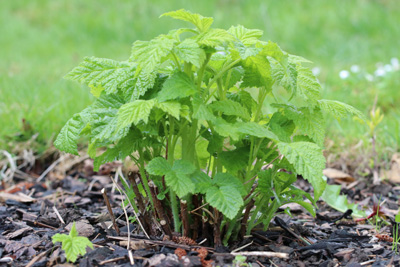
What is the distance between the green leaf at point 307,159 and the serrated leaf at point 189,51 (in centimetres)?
40

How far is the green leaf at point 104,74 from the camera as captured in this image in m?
1.59

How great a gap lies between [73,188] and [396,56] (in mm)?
4649

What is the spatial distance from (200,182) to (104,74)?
0.53m

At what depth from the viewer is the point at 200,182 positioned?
5.16ft

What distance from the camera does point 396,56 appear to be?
5.76 meters

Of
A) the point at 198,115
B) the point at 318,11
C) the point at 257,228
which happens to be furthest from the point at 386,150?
the point at 318,11

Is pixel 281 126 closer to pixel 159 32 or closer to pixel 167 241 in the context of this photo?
pixel 167 241

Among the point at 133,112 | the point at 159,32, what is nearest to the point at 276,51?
the point at 133,112

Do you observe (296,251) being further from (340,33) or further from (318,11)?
(318,11)

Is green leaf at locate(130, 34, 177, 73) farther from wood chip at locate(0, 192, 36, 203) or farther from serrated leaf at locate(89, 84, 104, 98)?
wood chip at locate(0, 192, 36, 203)

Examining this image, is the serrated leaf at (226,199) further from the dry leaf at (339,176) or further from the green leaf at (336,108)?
the dry leaf at (339,176)

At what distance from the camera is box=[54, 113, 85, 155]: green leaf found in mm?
1608

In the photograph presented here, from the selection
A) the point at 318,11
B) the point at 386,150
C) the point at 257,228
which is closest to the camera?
the point at 257,228

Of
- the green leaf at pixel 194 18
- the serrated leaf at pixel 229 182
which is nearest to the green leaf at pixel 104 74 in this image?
the green leaf at pixel 194 18
